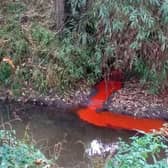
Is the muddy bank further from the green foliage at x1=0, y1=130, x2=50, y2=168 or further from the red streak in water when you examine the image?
the green foliage at x1=0, y1=130, x2=50, y2=168

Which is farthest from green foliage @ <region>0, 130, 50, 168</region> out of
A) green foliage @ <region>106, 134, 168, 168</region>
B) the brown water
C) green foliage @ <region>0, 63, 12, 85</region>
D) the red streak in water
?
green foliage @ <region>0, 63, 12, 85</region>

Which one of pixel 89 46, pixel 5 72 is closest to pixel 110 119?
pixel 89 46

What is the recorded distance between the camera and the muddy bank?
19.0 ft

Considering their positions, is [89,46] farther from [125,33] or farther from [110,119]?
[110,119]

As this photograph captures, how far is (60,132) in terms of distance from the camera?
212 inches

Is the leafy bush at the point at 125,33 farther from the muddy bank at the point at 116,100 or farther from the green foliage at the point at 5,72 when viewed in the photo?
the green foliage at the point at 5,72

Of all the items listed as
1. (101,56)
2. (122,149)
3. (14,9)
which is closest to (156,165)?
(122,149)

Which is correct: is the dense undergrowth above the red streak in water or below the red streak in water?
above

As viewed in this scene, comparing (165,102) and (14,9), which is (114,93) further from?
(14,9)

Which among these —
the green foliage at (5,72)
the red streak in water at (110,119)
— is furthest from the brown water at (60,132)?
the green foliage at (5,72)

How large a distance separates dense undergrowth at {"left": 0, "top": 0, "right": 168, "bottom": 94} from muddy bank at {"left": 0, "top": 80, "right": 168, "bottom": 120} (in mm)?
127

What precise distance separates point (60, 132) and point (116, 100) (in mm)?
1022

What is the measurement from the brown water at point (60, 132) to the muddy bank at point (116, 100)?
5.1 inches

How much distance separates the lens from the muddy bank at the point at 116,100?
5.79m
